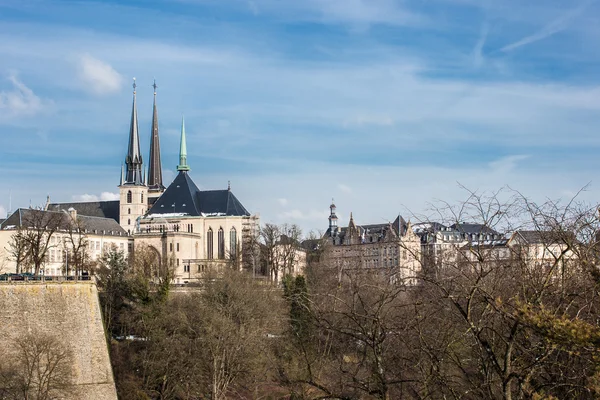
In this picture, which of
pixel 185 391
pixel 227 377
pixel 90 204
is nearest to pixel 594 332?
pixel 227 377

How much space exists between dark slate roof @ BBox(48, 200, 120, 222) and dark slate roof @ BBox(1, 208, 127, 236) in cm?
435

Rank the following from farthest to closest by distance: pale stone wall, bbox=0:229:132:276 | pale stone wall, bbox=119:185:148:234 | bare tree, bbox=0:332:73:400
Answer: pale stone wall, bbox=119:185:148:234
pale stone wall, bbox=0:229:132:276
bare tree, bbox=0:332:73:400

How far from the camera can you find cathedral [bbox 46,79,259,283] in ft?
302

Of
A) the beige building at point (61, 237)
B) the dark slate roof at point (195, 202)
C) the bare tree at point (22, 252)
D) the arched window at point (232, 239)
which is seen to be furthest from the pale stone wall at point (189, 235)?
the bare tree at point (22, 252)

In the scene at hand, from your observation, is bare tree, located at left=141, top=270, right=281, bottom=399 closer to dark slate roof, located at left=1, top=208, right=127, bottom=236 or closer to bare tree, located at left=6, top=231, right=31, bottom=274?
bare tree, located at left=6, top=231, right=31, bottom=274

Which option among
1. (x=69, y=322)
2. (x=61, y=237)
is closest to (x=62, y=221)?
(x=61, y=237)

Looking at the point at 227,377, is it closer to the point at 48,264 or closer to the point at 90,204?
the point at 48,264

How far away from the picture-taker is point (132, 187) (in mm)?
102312

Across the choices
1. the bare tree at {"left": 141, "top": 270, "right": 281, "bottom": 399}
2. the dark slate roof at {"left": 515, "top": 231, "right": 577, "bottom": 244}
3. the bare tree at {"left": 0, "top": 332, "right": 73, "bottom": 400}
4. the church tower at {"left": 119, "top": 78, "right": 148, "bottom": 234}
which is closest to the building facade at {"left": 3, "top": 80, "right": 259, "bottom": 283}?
the church tower at {"left": 119, "top": 78, "right": 148, "bottom": 234}

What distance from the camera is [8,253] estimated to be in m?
82.2

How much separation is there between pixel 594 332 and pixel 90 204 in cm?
10173

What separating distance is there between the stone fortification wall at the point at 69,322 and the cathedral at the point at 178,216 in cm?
4180

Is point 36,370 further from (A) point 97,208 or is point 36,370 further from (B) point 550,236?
(A) point 97,208

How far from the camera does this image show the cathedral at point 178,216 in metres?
91.9
